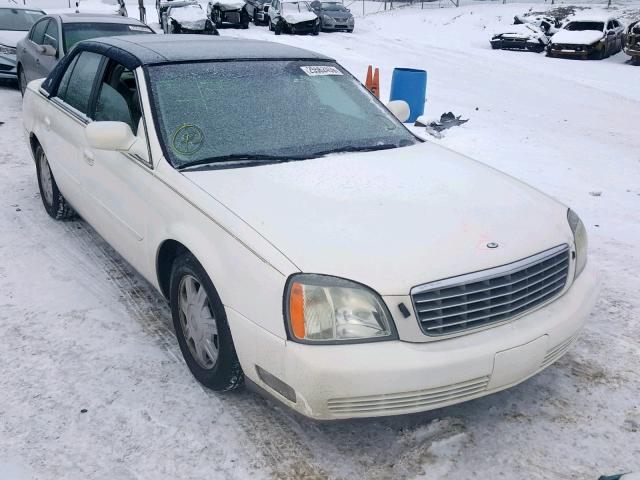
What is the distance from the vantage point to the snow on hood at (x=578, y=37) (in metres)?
19.0

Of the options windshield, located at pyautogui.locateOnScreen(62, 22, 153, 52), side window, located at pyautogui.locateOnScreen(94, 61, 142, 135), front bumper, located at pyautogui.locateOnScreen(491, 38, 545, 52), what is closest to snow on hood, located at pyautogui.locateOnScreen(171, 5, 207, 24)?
front bumper, located at pyautogui.locateOnScreen(491, 38, 545, 52)

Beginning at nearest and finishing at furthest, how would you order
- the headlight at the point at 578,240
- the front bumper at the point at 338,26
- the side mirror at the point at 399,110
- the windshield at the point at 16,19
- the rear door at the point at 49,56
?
the headlight at the point at 578,240 < the side mirror at the point at 399,110 < the rear door at the point at 49,56 < the windshield at the point at 16,19 < the front bumper at the point at 338,26

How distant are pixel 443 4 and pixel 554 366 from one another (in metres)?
38.3

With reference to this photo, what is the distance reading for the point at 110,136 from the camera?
3.35m

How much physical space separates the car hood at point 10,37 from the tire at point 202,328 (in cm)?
1013

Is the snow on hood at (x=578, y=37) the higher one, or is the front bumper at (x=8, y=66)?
the front bumper at (x=8, y=66)

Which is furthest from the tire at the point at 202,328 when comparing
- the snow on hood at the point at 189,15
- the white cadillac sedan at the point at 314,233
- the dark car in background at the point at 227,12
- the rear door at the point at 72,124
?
the dark car in background at the point at 227,12

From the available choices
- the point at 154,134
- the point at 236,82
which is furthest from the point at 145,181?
the point at 236,82

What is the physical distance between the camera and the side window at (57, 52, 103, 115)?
4242 mm

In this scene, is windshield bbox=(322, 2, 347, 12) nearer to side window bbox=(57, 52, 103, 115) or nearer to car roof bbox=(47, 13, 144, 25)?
car roof bbox=(47, 13, 144, 25)

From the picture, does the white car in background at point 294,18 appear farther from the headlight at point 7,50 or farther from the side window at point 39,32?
the side window at point 39,32

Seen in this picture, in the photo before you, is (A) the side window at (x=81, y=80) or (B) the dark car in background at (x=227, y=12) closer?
(A) the side window at (x=81, y=80)

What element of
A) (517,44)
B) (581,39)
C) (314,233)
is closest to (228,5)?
(517,44)

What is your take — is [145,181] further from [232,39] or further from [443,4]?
[443,4]
